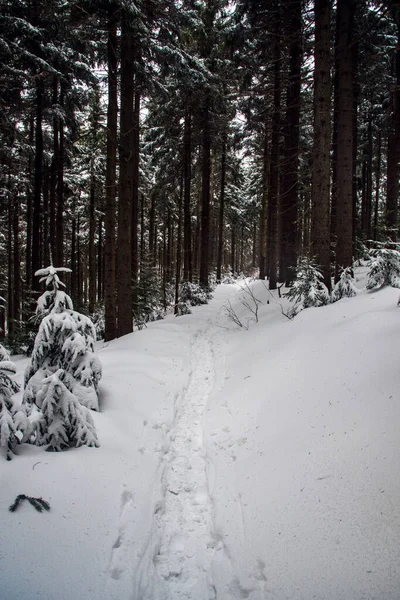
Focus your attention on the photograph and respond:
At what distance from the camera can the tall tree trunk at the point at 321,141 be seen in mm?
7117

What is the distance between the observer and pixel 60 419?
3.34 metres

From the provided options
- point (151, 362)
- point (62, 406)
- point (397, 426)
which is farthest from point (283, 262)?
point (62, 406)

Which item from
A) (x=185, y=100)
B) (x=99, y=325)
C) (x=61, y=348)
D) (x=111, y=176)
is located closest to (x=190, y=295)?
(x=99, y=325)

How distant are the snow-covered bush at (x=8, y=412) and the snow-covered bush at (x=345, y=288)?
21.5 feet

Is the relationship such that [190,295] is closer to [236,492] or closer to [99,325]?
[99,325]

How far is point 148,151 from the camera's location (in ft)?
61.1

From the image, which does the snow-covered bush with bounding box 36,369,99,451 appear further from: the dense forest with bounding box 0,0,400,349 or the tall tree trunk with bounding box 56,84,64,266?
the tall tree trunk with bounding box 56,84,64,266

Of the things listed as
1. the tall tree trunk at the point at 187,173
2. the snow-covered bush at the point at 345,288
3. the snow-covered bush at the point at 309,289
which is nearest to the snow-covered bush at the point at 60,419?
the snow-covered bush at the point at 309,289

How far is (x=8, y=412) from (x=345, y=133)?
342 inches

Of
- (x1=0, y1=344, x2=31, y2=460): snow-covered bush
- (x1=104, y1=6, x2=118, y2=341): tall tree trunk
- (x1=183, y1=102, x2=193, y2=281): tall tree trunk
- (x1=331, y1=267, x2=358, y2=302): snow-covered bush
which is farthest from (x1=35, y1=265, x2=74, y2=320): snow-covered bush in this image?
(x1=183, y1=102, x2=193, y2=281): tall tree trunk

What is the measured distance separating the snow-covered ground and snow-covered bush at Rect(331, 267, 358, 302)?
136 centimetres

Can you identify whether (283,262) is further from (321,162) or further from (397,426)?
(397,426)

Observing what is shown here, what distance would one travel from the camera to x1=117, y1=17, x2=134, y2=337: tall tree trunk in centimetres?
823

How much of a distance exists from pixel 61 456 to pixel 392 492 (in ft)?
10.1
